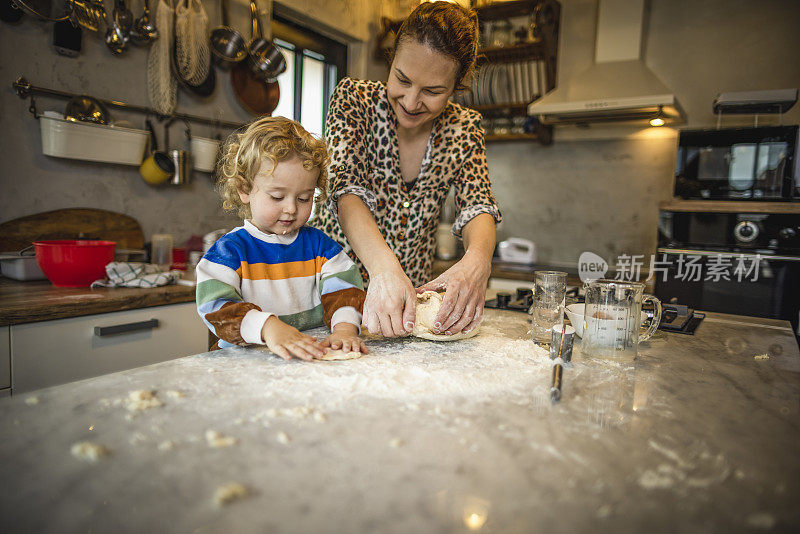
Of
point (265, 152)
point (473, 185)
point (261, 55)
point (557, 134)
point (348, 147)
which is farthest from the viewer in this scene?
point (557, 134)

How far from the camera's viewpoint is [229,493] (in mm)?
414

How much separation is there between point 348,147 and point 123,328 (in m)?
0.93

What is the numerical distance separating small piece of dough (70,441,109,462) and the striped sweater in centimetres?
37

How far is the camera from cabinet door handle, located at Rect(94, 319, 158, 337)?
4.71ft

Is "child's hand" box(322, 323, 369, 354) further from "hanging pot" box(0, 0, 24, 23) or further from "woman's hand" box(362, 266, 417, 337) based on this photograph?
"hanging pot" box(0, 0, 24, 23)

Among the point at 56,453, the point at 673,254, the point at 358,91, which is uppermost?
the point at 358,91

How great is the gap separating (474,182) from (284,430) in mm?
916

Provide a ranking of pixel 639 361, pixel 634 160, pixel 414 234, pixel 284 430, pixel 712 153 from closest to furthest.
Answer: pixel 284 430 → pixel 639 361 → pixel 414 234 → pixel 712 153 → pixel 634 160

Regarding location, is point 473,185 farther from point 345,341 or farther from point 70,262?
point 70,262

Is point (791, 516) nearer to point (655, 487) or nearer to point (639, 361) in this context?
point (655, 487)

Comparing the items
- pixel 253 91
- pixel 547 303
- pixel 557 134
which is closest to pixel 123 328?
pixel 547 303

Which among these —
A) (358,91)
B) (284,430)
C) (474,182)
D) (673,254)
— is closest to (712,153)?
(673,254)

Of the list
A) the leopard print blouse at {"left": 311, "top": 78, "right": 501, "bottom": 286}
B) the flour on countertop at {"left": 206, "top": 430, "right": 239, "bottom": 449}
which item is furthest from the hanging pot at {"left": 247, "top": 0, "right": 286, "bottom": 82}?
the flour on countertop at {"left": 206, "top": 430, "right": 239, "bottom": 449}

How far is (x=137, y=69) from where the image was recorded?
2.05 meters
